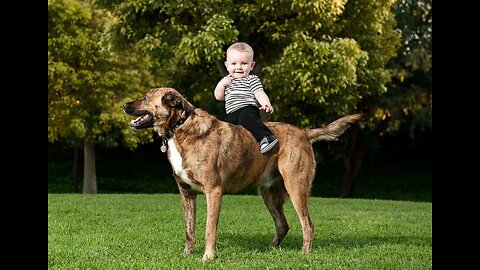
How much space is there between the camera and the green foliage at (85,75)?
71.2ft

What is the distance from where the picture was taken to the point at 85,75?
867 inches

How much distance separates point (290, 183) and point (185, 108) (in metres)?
1.45

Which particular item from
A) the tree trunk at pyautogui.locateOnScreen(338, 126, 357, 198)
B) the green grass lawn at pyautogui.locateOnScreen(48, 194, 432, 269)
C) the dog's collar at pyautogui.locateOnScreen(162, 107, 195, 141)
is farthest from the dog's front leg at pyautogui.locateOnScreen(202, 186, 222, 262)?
the tree trunk at pyautogui.locateOnScreen(338, 126, 357, 198)

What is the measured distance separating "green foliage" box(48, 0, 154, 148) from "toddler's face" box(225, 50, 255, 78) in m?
A: 14.8

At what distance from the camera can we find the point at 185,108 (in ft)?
22.8

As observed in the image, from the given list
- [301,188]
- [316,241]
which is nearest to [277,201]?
[301,188]

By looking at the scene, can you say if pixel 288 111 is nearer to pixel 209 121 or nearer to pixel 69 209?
pixel 69 209

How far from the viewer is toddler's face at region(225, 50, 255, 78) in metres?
7.03

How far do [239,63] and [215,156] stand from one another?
104cm

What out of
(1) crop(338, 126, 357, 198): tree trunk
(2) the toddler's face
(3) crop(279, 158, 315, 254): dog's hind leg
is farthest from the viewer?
(1) crop(338, 126, 357, 198): tree trunk

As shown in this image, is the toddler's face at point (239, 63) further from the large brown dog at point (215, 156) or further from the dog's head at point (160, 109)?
the dog's head at point (160, 109)

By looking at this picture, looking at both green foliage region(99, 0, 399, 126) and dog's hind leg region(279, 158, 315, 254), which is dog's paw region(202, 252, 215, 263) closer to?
dog's hind leg region(279, 158, 315, 254)

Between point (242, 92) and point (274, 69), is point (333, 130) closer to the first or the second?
point (242, 92)
